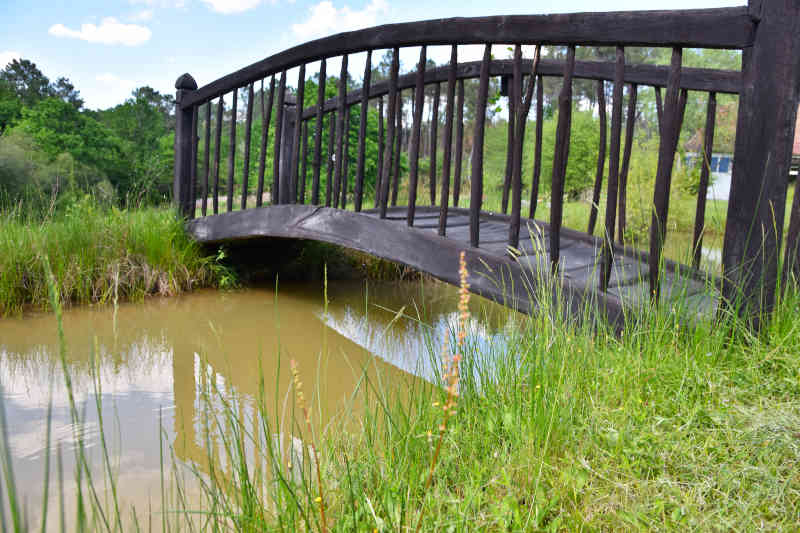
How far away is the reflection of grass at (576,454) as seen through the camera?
141cm

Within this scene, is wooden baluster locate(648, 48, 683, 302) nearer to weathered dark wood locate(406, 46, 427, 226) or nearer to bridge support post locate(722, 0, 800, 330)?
bridge support post locate(722, 0, 800, 330)

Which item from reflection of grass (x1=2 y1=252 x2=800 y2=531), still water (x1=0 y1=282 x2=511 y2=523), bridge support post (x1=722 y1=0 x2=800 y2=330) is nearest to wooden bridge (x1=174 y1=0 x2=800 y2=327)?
bridge support post (x1=722 y1=0 x2=800 y2=330)

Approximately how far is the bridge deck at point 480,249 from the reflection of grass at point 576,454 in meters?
0.37

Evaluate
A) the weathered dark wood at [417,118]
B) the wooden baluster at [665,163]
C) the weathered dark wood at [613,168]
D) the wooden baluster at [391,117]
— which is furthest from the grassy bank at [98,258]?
the wooden baluster at [665,163]

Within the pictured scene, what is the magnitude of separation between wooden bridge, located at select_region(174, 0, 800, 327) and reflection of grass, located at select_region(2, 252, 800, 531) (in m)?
0.26

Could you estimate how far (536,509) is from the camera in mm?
1444

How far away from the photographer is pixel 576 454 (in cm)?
166

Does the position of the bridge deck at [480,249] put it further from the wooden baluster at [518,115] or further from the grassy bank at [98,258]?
the grassy bank at [98,258]

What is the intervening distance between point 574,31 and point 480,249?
4.16 feet

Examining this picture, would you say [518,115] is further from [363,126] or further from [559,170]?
[363,126]

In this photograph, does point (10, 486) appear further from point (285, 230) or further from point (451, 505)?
point (285, 230)

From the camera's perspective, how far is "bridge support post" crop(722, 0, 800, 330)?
2271 millimetres

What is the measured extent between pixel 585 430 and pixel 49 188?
22.3ft

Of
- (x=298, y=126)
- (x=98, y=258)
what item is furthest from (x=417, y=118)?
(x=98, y=258)
